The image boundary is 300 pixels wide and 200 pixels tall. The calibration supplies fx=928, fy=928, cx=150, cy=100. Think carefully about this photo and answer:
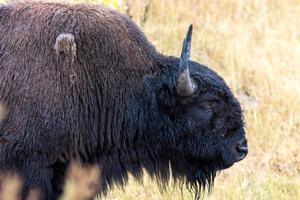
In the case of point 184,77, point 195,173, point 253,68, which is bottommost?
point 253,68

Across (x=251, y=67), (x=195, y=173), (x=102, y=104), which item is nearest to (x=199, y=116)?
(x=195, y=173)

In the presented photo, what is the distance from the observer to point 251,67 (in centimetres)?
1027

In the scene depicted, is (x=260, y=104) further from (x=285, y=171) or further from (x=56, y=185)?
(x=56, y=185)

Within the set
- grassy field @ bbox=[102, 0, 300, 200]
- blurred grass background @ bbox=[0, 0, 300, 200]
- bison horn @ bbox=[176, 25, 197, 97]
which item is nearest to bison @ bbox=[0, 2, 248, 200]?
bison horn @ bbox=[176, 25, 197, 97]

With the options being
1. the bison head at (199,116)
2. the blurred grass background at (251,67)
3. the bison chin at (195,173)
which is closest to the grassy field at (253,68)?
the blurred grass background at (251,67)

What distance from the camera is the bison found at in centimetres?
584

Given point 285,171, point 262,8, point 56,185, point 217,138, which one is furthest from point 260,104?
point 56,185

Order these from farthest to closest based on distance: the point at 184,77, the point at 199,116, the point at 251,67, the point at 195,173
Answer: the point at 251,67 < the point at 195,173 < the point at 199,116 < the point at 184,77

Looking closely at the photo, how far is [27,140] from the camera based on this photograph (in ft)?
18.9

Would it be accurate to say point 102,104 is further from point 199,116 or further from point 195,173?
point 195,173

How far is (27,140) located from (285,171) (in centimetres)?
321

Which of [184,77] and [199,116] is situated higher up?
[184,77]

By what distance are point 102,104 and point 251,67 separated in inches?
172

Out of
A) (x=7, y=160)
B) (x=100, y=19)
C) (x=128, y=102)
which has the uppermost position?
(x=100, y=19)
